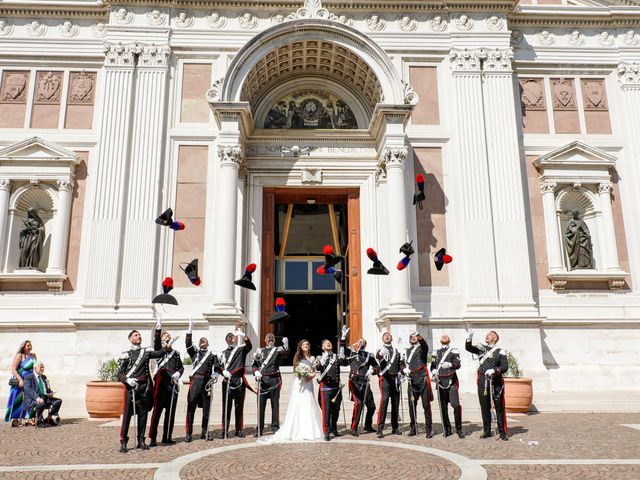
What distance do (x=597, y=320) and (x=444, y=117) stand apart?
855cm

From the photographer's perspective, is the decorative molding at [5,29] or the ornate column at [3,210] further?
the decorative molding at [5,29]

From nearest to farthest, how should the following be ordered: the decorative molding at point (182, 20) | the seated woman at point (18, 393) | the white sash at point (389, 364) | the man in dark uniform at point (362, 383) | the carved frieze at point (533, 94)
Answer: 1. the man in dark uniform at point (362, 383)
2. the white sash at point (389, 364)
3. the seated woman at point (18, 393)
4. the decorative molding at point (182, 20)
5. the carved frieze at point (533, 94)

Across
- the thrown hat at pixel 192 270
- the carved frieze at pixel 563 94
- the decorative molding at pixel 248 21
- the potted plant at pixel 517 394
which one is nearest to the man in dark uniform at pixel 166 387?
the thrown hat at pixel 192 270

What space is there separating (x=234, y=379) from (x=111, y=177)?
32.3ft

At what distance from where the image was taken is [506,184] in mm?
17094

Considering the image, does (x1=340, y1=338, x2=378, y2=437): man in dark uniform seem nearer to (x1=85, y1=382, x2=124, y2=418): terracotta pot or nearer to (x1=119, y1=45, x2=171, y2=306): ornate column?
(x1=85, y1=382, x2=124, y2=418): terracotta pot

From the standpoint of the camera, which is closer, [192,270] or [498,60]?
[192,270]

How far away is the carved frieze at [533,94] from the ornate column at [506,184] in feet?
3.53

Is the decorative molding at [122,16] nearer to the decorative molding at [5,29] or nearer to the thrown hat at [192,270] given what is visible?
the decorative molding at [5,29]

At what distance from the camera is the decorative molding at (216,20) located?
18328mm

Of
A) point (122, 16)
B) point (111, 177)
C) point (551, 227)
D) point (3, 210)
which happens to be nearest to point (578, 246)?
point (551, 227)

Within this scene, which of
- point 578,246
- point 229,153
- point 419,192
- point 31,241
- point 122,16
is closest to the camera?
point 229,153

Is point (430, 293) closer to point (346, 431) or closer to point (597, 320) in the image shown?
point (597, 320)

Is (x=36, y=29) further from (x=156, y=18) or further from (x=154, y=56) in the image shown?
(x=154, y=56)
